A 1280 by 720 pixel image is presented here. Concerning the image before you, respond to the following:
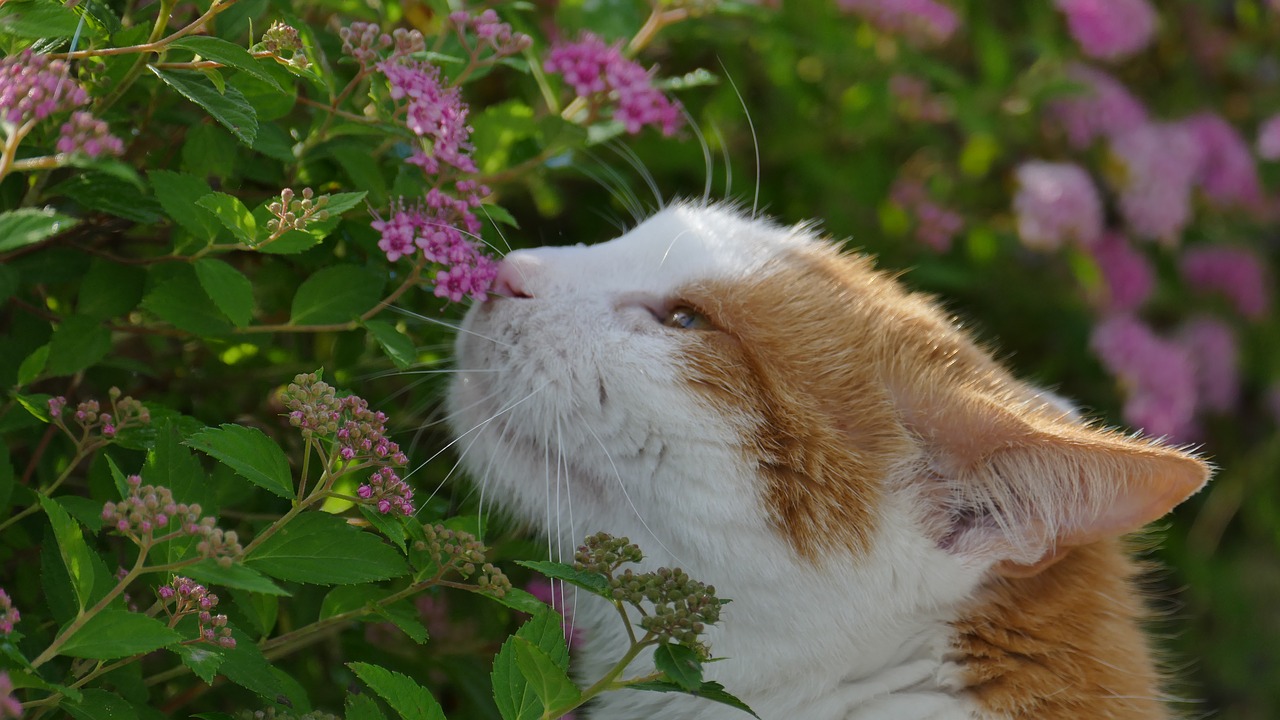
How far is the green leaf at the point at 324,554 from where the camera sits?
3.78 ft

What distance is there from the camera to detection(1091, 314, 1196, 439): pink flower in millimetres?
3086

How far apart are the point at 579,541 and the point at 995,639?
23.6 inches

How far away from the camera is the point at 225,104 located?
3.96 feet

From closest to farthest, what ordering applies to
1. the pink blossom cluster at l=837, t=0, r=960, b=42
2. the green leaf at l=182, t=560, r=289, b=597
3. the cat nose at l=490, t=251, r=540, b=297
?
1. the green leaf at l=182, t=560, r=289, b=597
2. the cat nose at l=490, t=251, r=540, b=297
3. the pink blossom cluster at l=837, t=0, r=960, b=42

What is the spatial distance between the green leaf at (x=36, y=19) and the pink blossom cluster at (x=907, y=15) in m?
1.99

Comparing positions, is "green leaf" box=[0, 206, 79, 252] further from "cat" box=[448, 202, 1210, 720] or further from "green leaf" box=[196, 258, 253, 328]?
"cat" box=[448, 202, 1210, 720]

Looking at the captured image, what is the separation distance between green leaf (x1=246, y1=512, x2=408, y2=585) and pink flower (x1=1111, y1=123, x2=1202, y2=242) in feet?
8.71

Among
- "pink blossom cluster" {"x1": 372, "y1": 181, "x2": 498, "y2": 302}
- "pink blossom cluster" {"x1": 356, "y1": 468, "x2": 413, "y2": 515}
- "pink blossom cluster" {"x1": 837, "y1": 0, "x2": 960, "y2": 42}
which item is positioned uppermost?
"pink blossom cluster" {"x1": 837, "y1": 0, "x2": 960, "y2": 42}

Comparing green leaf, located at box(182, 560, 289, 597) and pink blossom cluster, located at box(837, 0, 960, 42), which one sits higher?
pink blossom cluster, located at box(837, 0, 960, 42)

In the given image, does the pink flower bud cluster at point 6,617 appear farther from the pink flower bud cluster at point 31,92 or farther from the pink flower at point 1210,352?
the pink flower at point 1210,352

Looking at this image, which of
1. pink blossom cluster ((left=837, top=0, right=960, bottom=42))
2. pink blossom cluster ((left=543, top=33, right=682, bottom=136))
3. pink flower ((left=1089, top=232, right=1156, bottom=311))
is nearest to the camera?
pink blossom cluster ((left=543, top=33, right=682, bottom=136))

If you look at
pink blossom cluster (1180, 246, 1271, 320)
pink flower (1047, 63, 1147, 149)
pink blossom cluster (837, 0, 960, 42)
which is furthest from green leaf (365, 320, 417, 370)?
pink blossom cluster (1180, 246, 1271, 320)

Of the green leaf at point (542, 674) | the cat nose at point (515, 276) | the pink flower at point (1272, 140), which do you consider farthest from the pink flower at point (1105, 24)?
the green leaf at point (542, 674)

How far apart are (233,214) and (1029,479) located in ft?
3.43
